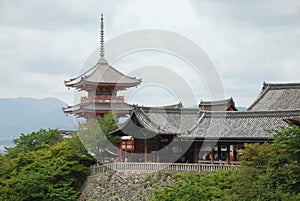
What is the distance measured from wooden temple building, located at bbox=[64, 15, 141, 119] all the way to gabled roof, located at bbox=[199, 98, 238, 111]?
272 inches

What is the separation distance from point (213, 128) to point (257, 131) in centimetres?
314

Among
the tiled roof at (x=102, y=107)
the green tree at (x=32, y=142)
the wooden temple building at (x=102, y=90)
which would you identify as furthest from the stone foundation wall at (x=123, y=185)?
the wooden temple building at (x=102, y=90)

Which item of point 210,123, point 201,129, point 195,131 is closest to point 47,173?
point 195,131

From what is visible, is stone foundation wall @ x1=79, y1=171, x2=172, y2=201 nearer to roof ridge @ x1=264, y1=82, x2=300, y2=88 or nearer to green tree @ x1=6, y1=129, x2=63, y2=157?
green tree @ x1=6, y1=129, x2=63, y2=157

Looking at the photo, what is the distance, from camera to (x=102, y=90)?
1941 inches

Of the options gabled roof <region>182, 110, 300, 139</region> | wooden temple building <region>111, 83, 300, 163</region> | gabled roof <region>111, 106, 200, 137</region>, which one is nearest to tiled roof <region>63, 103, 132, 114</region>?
wooden temple building <region>111, 83, 300, 163</region>

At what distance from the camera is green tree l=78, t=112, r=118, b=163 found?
125 ft

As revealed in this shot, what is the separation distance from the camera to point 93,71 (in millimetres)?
50312

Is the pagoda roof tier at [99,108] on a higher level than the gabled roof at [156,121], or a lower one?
higher

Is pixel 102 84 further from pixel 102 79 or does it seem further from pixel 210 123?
pixel 210 123

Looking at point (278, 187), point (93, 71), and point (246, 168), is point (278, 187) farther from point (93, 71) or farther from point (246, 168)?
point (93, 71)

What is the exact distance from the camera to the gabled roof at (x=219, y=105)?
45.1 metres

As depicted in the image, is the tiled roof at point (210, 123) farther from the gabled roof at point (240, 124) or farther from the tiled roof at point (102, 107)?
the tiled roof at point (102, 107)

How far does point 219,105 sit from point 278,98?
6168mm
